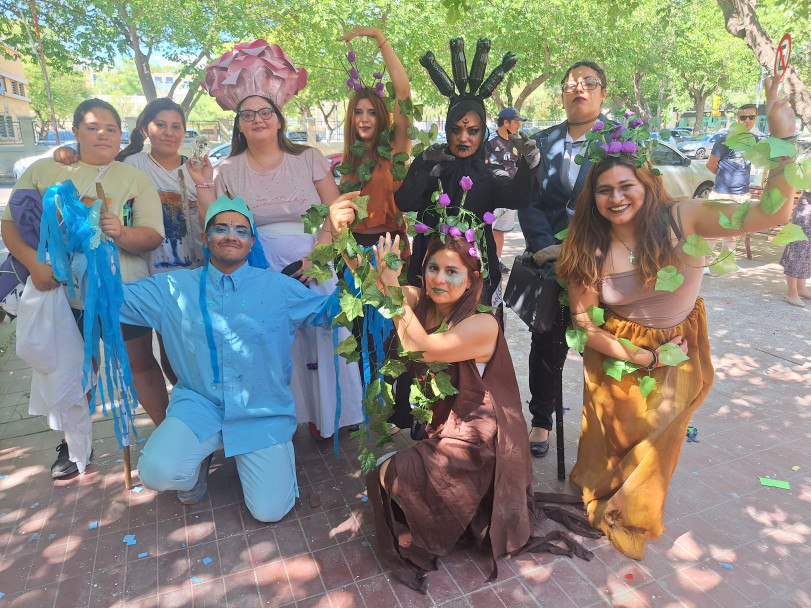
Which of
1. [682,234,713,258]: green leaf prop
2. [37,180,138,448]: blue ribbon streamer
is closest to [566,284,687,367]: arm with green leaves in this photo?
[682,234,713,258]: green leaf prop

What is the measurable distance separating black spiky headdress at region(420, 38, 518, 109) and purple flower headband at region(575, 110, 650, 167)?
22.3 inches

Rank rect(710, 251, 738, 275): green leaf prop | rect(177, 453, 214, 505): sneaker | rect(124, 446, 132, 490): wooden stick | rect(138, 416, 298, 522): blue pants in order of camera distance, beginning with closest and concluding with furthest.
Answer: rect(710, 251, 738, 275): green leaf prop < rect(138, 416, 298, 522): blue pants < rect(177, 453, 214, 505): sneaker < rect(124, 446, 132, 490): wooden stick

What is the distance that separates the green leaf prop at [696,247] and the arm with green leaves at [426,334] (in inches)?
35.2

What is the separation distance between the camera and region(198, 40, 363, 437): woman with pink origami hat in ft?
10.5

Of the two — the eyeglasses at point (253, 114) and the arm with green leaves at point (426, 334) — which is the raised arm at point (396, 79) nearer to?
the eyeglasses at point (253, 114)

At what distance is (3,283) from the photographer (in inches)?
126

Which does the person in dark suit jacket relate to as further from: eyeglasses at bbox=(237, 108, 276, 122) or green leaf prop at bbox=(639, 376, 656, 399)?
eyeglasses at bbox=(237, 108, 276, 122)

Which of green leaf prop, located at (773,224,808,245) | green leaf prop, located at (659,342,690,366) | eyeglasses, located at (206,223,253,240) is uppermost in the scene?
eyeglasses, located at (206,223,253,240)

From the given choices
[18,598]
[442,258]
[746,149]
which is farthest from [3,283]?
[746,149]

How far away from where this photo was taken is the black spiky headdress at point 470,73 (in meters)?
2.81

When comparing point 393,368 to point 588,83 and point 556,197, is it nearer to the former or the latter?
point 556,197

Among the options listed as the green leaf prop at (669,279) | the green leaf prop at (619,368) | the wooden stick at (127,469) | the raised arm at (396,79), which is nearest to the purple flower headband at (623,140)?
the green leaf prop at (669,279)

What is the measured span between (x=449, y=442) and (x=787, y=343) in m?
4.17

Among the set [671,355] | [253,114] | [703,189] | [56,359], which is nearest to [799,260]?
[671,355]
